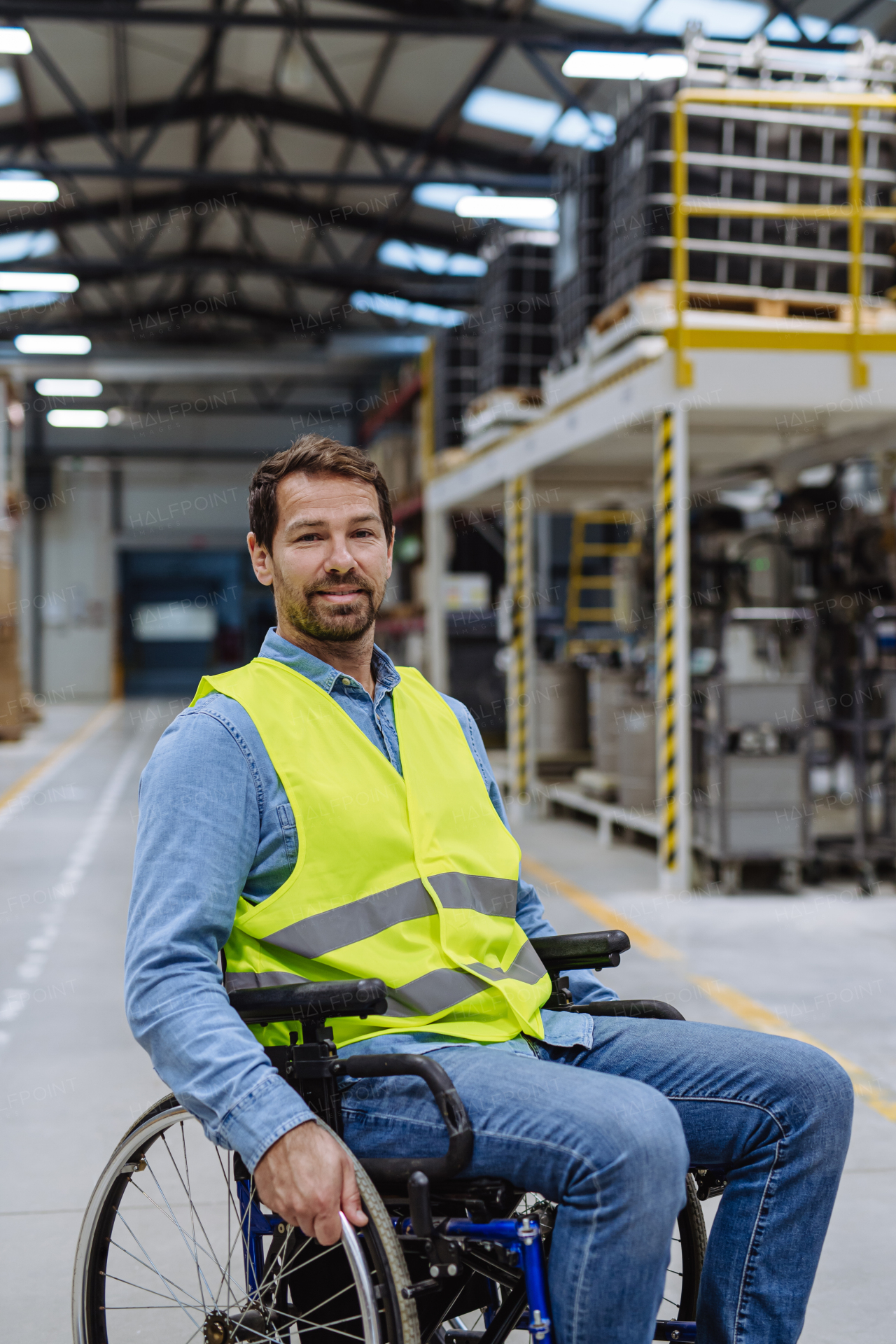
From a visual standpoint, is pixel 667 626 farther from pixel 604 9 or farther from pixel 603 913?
pixel 604 9

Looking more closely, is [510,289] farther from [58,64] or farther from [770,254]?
[58,64]

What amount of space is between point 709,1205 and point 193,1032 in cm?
203

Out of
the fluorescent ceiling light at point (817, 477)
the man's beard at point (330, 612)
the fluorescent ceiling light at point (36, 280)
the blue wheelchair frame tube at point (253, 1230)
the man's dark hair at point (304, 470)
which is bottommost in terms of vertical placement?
the blue wheelchair frame tube at point (253, 1230)

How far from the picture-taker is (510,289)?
1018cm

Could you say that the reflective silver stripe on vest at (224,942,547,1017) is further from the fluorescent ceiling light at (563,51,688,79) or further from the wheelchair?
the fluorescent ceiling light at (563,51,688,79)

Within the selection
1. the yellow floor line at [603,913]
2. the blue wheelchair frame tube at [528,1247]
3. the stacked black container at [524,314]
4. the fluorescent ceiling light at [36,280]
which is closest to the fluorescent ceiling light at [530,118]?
the stacked black container at [524,314]

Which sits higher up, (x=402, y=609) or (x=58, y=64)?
(x=58, y=64)

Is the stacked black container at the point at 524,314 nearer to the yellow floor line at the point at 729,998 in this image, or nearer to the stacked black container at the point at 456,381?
the stacked black container at the point at 456,381

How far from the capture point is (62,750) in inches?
Answer: 620

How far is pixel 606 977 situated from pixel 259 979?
11.2 feet

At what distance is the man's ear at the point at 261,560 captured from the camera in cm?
220

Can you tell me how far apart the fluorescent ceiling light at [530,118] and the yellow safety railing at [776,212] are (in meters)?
7.15

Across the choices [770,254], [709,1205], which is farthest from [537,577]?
[709,1205]

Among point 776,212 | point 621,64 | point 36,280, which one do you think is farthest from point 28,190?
point 776,212
